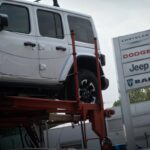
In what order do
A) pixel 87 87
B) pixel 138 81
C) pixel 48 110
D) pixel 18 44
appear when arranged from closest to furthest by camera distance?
1. pixel 18 44
2. pixel 48 110
3. pixel 87 87
4. pixel 138 81

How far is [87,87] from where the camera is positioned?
753 centimetres

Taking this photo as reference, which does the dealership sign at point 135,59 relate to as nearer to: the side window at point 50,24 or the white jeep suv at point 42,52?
the white jeep suv at point 42,52

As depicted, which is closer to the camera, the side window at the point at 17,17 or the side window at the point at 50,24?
the side window at the point at 17,17

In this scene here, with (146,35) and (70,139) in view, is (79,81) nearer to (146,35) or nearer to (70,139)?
(146,35)

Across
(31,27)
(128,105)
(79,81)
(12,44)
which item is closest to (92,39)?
(79,81)

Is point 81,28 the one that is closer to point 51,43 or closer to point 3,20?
point 51,43

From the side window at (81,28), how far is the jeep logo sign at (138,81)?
6.25m

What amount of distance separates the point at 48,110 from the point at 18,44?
1.21 meters

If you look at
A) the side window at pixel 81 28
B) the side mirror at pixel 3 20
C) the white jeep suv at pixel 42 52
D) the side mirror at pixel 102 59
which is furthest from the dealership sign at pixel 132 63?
the side mirror at pixel 3 20

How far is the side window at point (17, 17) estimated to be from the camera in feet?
21.5

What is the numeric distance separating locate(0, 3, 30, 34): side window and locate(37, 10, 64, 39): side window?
0.27 m

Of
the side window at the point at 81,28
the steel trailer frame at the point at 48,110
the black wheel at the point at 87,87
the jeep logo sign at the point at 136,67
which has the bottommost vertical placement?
the steel trailer frame at the point at 48,110

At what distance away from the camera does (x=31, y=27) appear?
22.4 feet

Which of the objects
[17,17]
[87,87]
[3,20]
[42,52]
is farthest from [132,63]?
[3,20]
